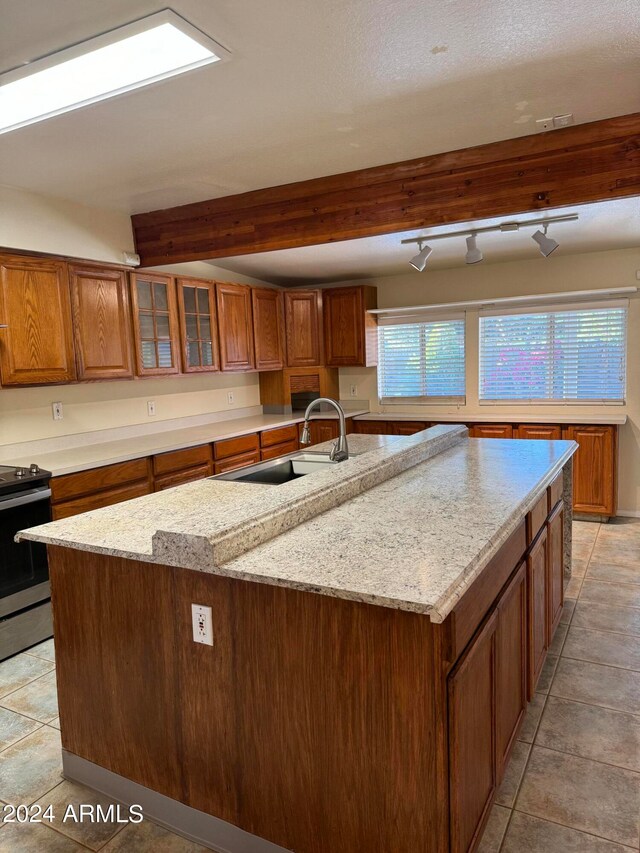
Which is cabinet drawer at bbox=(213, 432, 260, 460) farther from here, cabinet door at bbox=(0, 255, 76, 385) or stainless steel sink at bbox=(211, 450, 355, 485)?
stainless steel sink at bbox=(211, 450, 355, 485)

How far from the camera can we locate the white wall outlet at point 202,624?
1.64m

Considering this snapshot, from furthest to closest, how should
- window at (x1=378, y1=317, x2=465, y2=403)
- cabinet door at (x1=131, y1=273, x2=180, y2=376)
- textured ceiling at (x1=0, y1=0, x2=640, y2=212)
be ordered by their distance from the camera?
window at (x1=378, y1=317, x2=465, y2=403), cabinet door at (x1=131, y1=273, x2=180, y2=376), textured ceiling at (x1=0, y1=0, x2=640, y2=212)

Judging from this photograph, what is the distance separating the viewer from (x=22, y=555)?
3.02 meters

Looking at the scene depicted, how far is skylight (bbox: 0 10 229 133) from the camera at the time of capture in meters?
1.77

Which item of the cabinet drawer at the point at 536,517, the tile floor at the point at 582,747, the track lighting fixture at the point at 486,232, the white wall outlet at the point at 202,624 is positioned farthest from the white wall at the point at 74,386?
the tile floor at the point at 582,747

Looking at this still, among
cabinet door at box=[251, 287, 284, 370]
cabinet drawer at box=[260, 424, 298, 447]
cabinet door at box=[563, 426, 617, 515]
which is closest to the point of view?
cabinet door at box=[563, 426, 617, 515]

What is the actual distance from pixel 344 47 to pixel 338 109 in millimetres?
451

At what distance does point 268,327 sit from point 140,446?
2.01m

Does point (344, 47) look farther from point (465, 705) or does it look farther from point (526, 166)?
point (465, 705)

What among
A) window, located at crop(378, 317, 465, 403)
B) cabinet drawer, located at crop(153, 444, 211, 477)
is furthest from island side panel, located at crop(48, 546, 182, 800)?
window, located at crop(378, 317, 465, 403)

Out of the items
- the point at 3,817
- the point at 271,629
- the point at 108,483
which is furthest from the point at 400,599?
the point at 108,483

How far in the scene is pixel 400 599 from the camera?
126 centimetres

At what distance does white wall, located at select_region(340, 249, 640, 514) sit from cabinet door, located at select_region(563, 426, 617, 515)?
35 centimetres

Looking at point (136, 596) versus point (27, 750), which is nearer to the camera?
point (136, 596)
